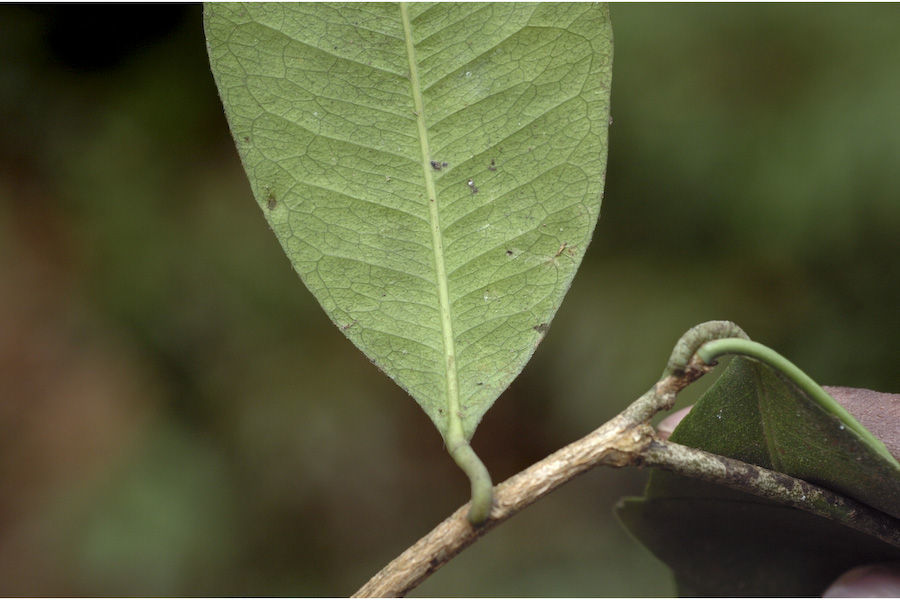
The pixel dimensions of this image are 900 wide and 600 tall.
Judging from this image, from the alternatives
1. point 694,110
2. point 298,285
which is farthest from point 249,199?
point 694,110

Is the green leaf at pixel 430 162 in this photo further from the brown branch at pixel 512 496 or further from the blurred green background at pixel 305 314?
the blurred green background at pixel 305 314

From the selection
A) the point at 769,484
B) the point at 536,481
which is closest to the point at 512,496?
the point at 536,481

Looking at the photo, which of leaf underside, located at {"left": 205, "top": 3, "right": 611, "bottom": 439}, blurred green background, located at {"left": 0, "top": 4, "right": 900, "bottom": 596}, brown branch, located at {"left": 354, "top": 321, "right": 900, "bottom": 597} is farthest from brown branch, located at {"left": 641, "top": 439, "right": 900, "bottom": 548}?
blurred green background, located at {"left": 0, "top": 4, "right": 900, "bottom": 596}

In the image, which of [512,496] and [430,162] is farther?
[430,162]

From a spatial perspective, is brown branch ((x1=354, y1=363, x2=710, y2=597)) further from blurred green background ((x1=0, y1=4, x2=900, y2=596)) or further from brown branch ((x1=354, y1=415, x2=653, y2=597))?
blurred green background ((x1=0, y1=4, x2=900, y2=596))

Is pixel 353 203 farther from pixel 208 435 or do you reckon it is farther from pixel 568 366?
pixel 208 435

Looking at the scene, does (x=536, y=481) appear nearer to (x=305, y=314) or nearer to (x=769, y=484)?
(x=769, y=484)
